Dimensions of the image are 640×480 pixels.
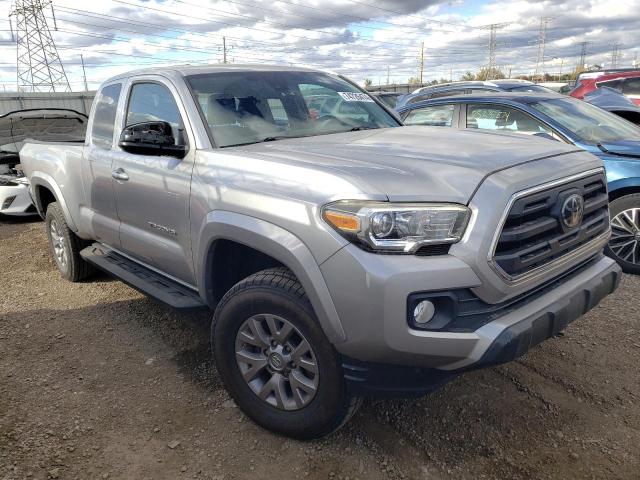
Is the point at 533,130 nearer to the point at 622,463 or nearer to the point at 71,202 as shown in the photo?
the point at 622,463

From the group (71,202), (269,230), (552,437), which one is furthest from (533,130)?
(71,202)

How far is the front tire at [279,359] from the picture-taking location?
2.43 m

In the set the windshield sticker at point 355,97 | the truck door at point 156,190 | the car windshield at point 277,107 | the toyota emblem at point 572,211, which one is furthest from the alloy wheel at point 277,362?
the windshield sticker at point 355,97

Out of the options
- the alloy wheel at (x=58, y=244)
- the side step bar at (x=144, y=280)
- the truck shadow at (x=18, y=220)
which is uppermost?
the side step bar at (x=144, y=280)

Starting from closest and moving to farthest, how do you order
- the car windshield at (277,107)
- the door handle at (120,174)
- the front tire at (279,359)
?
the front tire at (279,359), the car windshield at (277,107), the door handle at (120,174)

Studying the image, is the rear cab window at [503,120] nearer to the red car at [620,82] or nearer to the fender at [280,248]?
the fender at [280,248]

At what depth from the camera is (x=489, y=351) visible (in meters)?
2.16

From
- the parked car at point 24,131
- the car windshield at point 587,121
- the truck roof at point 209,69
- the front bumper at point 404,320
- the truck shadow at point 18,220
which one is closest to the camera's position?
the front bumper at point 404,320

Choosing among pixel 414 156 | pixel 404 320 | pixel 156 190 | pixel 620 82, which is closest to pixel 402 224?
pixel 404 320

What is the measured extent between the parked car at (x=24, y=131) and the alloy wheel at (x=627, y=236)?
6913 mm

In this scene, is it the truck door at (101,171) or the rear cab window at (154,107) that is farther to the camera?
the truck door at (101,171)

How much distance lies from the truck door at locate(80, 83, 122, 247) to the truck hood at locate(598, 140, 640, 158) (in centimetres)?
418

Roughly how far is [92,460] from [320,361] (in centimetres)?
130

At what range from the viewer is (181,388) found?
333cm
